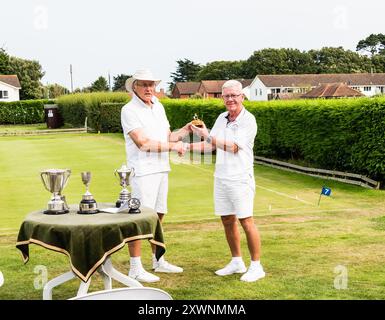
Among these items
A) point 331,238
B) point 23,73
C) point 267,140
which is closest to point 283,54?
point 23,73

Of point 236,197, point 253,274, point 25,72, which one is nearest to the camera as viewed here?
point 236,197

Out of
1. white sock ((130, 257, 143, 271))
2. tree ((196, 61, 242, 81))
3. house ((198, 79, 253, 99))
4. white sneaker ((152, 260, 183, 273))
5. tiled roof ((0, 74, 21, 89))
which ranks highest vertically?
tree ((196, 61, 242, 81))

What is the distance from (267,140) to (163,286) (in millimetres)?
14558

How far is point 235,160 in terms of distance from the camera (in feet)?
21.3

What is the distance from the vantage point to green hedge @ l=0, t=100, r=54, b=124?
186 ft

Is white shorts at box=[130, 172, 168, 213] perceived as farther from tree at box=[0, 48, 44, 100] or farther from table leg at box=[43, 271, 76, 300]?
tree at box=[0, 48, 44, 100]

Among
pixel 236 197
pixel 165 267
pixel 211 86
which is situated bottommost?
pixel 165 267

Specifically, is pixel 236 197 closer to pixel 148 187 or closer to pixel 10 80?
pixel 148 187

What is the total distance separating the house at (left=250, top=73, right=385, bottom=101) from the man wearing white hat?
80181mm

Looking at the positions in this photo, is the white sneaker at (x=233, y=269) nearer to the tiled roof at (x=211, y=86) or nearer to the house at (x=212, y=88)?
the house at (x=212, y=88)

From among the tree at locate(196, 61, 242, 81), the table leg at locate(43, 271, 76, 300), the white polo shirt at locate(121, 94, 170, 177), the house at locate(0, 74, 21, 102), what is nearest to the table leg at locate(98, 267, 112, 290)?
the table leg at locate(43, 271, 76, 300)

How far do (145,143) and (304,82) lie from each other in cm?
8569

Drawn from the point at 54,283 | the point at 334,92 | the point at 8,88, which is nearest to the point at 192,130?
the point at 54,283

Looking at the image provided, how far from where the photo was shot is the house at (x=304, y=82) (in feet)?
295
